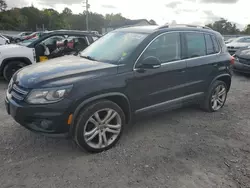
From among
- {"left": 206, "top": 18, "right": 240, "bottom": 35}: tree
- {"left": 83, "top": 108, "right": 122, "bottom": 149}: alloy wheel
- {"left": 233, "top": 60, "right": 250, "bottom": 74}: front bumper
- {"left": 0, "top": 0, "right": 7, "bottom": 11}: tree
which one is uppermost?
{"left": 0, "top": 0, "right": 7, "bottom": 11}: tree

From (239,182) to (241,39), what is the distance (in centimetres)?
1361

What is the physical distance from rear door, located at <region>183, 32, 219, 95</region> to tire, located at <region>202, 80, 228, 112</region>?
0.74 ft

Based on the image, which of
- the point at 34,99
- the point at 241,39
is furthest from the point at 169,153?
the point at 241,39

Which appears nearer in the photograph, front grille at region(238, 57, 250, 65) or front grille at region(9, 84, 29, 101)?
front grille at region(9, 84, 29, 101)

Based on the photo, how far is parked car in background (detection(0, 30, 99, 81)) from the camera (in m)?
6.59

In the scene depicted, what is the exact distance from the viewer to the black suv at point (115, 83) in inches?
112

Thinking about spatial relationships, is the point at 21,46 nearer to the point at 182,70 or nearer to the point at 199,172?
the point at 182,70

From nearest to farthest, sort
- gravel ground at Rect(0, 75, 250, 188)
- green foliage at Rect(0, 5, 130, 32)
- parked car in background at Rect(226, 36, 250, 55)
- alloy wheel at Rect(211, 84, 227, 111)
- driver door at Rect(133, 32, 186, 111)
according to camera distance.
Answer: gravel ground at Rect(0, 75, 250, 188) < driver door at Rect(133, 32, 186, 111) < alloy wheel at Rect(211, 84, 227, 111) < parked car in background at Rect(226, 36, 250, 55) < green foliage at Rect(0, 5, 130, 32)

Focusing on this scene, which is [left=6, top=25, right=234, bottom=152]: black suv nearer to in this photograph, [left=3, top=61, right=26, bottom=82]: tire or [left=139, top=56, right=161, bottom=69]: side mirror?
[left=139, top=56, right=161, bottom=69]: side mirror

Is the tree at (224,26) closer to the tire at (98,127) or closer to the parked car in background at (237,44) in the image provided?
the parked car in background at (237,44)

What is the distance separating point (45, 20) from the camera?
7388cm

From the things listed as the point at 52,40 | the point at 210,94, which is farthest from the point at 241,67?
the point at 52,40

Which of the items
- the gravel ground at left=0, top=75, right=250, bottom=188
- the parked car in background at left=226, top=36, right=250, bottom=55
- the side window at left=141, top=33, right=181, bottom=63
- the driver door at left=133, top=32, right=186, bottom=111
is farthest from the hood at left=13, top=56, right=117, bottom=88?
the parked car in background at left=226, top=36, right=250, bottom=55

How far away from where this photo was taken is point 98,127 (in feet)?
10.5
